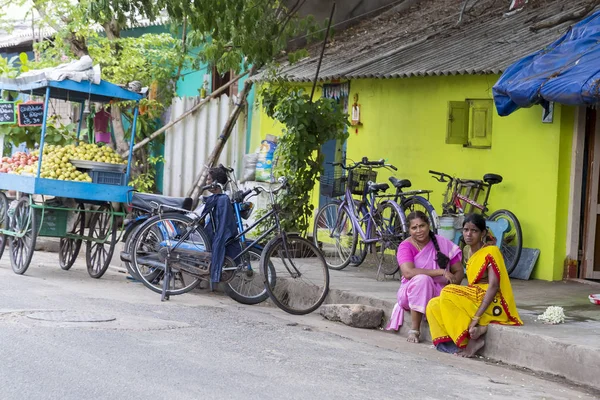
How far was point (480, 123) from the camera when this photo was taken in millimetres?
11578

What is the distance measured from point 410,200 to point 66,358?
235 inches

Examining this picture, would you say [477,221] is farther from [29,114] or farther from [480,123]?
[29,114]

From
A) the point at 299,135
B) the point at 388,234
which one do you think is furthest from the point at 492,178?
the point at 299,135

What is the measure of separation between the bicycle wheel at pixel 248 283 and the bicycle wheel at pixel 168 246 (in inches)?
13.8

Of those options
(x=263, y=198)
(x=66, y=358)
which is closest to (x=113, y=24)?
(x=263, y=198)

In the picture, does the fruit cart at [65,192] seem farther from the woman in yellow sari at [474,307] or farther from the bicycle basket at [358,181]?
the woman in yellow sari at [474,307]

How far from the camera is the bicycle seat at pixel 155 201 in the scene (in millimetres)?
9820

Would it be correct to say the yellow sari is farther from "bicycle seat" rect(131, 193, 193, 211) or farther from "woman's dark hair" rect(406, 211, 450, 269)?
"bicycle seat" rect(131, 193, 193, 211)

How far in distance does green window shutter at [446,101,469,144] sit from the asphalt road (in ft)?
12.7

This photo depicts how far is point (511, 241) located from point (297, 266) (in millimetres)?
3007

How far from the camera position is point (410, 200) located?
1106 cm

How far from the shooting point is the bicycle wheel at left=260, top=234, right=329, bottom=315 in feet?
29.5

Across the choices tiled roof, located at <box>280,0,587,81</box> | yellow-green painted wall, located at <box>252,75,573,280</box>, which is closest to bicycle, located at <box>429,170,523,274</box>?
yellow-green painted wall, located at <box>252,75,573,280</box>

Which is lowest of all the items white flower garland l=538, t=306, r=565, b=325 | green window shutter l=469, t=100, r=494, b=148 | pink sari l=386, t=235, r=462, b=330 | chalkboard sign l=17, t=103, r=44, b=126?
white flower garland l=538, t=306, r=565, b=325
